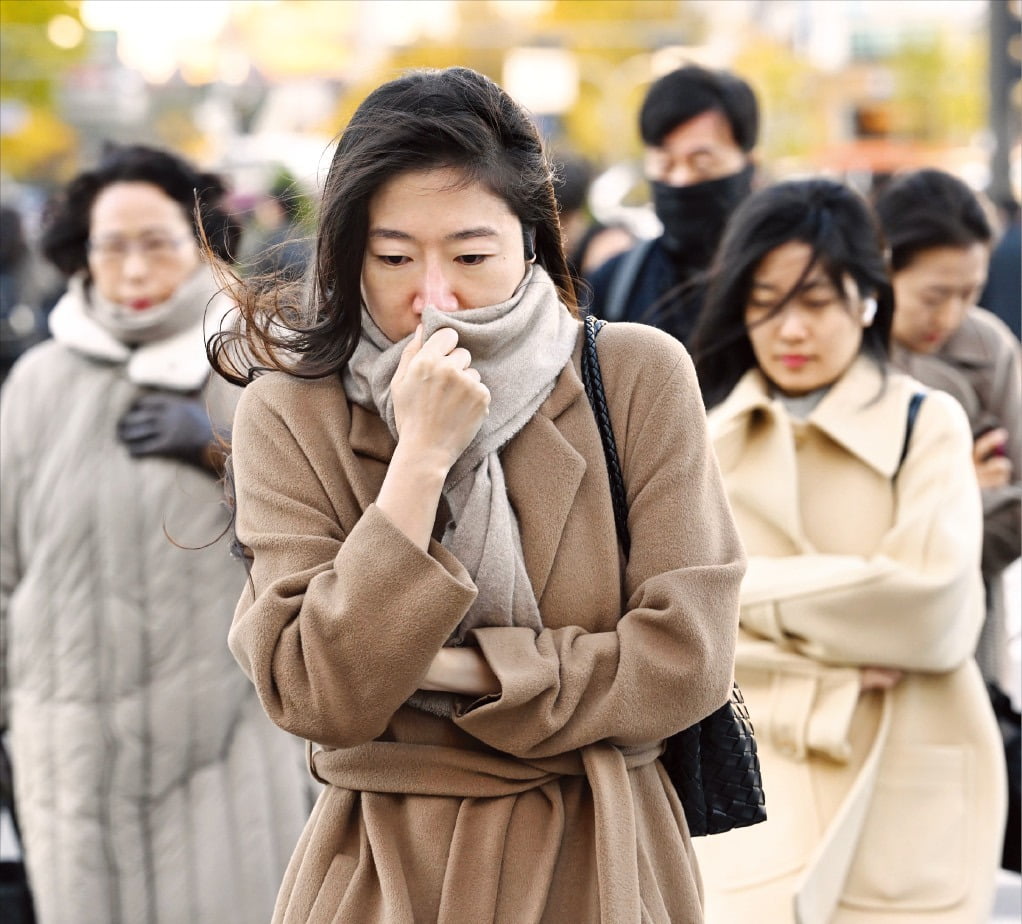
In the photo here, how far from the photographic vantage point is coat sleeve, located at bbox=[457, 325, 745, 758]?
2379 mm

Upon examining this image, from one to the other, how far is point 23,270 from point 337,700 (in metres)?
10.6

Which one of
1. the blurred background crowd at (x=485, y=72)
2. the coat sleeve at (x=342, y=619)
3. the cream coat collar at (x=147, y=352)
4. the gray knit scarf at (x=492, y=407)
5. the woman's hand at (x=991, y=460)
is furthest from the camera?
the blurred background crowd at (x=485, y=72)

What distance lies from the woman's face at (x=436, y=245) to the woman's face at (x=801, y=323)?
5.08 ft

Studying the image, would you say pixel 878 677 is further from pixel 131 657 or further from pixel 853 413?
pixel 131 657

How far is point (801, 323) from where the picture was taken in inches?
154

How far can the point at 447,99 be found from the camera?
8.17 feet

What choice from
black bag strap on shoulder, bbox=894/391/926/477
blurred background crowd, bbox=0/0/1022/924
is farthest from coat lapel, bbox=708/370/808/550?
Result: blurred background crowd, bbox=0/0/1022/924

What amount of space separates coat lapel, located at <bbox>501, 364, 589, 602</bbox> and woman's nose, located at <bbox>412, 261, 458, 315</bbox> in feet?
0.67

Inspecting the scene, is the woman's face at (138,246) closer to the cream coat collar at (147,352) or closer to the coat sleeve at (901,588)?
the cream coat collar at (147,352)

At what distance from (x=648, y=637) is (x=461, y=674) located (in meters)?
0.25

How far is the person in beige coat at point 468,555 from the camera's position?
2359 mm

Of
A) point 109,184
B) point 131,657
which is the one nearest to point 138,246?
point 109,184

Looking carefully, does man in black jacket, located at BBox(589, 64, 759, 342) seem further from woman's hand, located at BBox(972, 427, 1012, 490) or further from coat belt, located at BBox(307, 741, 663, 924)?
coat belt, located at BBox(307, 741, 663, 924)

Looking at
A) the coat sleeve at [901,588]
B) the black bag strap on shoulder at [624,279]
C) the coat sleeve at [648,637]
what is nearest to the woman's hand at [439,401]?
the coat sleeve at [648,637]
